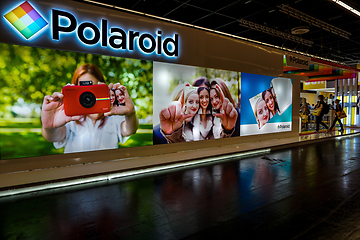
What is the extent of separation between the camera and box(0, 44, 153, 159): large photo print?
390 centimetres

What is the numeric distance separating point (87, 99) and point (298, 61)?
7.80 meters

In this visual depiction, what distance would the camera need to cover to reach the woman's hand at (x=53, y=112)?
4164 millimetres

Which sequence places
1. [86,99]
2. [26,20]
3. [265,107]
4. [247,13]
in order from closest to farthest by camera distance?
[26,20] < [86,99] < [265,107] < [247,13]

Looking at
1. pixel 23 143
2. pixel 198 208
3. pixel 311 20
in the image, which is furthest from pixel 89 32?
pixel 311 20

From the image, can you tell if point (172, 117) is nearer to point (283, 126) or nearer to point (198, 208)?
point (198, 208)

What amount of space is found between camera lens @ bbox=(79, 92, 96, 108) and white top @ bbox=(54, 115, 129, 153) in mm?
319

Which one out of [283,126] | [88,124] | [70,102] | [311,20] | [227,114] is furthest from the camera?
[283,126]

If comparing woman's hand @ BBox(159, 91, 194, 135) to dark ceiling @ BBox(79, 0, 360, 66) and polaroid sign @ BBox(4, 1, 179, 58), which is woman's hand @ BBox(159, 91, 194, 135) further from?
dark ceiling @ BBox(79, 0, 360, 66)

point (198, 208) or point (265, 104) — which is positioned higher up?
point (265, 104)

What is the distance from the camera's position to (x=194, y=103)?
6199 millimetres

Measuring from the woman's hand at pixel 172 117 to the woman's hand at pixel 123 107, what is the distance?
0.83 meters

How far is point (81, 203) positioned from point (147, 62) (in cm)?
340

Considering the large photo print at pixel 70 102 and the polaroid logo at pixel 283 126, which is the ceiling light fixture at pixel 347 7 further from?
the large photo print at pixel 70 102

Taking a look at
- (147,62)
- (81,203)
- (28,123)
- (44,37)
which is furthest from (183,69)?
(81,203)
